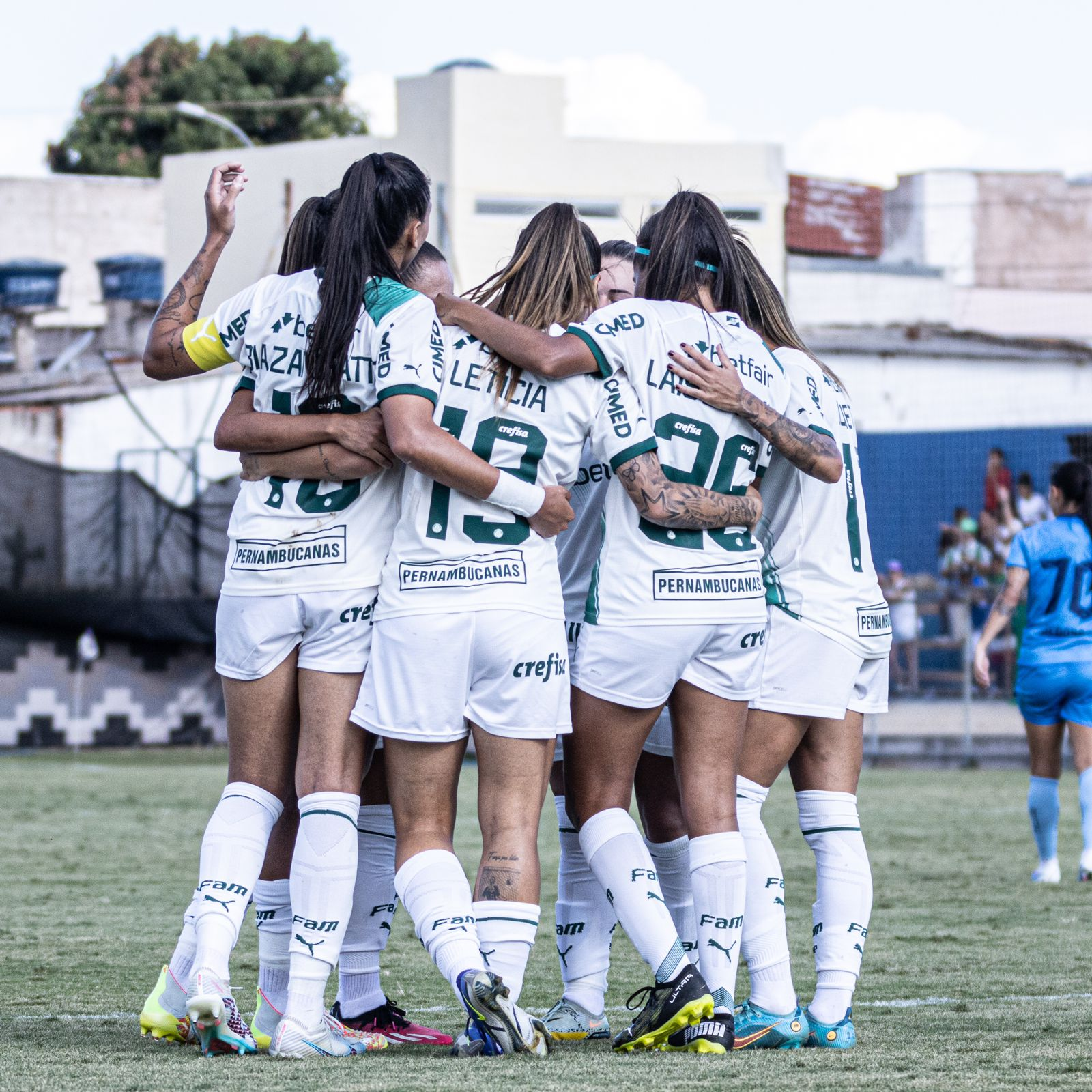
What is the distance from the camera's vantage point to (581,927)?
15.2 feet

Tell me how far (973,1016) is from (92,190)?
3820cm

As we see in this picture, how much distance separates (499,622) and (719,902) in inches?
35.4

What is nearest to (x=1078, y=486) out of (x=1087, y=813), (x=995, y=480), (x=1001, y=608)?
(x=1001, y=608)

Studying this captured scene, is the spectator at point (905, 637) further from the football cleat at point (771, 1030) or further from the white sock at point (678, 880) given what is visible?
the football cleat at point (771, 1030)

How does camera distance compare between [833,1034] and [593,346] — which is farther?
[833,1034]

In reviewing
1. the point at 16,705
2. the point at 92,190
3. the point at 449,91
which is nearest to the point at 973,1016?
the point at 16,705

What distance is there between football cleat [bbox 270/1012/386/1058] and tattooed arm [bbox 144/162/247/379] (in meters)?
1.61

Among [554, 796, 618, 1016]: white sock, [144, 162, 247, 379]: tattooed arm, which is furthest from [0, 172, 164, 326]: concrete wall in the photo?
[554, 796, 618, 1016]: white sock

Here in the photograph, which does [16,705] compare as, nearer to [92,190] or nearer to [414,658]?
[414,658]

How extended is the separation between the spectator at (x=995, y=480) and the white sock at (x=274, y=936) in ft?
60.0

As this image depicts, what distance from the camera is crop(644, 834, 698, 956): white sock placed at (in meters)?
4.80

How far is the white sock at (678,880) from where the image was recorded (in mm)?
4801

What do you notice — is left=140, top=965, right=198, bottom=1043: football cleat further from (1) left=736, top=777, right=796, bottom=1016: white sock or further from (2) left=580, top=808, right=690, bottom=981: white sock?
(1) left=736, top=777, right=796, bottom=1016: white sock

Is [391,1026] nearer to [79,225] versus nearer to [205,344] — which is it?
[205,344]
